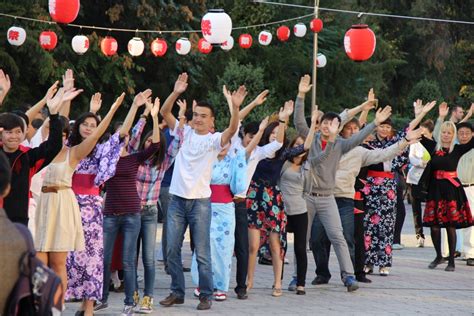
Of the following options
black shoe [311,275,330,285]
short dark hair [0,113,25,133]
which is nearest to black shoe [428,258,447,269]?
black shoe [311,275,330,285]

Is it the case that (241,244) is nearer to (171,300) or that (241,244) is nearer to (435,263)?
(171,300)

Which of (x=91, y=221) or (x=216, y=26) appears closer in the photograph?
(x=91, y=221)

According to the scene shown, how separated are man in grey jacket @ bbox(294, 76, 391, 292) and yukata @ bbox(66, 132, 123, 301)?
129 inches

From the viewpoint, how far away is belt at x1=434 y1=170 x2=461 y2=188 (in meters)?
15.7

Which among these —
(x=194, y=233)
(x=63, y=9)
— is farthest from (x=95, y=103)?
(x=63, y=9)

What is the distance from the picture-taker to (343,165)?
13.4 metres

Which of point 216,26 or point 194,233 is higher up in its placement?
point 216,26

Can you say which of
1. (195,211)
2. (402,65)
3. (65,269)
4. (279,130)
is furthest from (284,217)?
(402,65)

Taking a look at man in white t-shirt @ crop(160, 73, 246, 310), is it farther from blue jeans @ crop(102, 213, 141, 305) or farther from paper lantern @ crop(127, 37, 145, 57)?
paper lantern @ crop(127, 37, 145, 57)

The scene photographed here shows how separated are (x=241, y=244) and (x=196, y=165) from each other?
4.99 ft

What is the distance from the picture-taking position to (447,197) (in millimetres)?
15789

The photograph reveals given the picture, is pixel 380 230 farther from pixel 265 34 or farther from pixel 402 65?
pixel 402 65

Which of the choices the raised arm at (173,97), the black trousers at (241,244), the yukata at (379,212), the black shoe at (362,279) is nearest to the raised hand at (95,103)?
the raised arm at (173,97)

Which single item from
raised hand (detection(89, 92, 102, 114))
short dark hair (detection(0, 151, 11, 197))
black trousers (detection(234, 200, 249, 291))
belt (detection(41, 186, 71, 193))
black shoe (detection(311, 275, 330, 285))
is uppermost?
raised hand (detection(89, 92, 102, 114))
